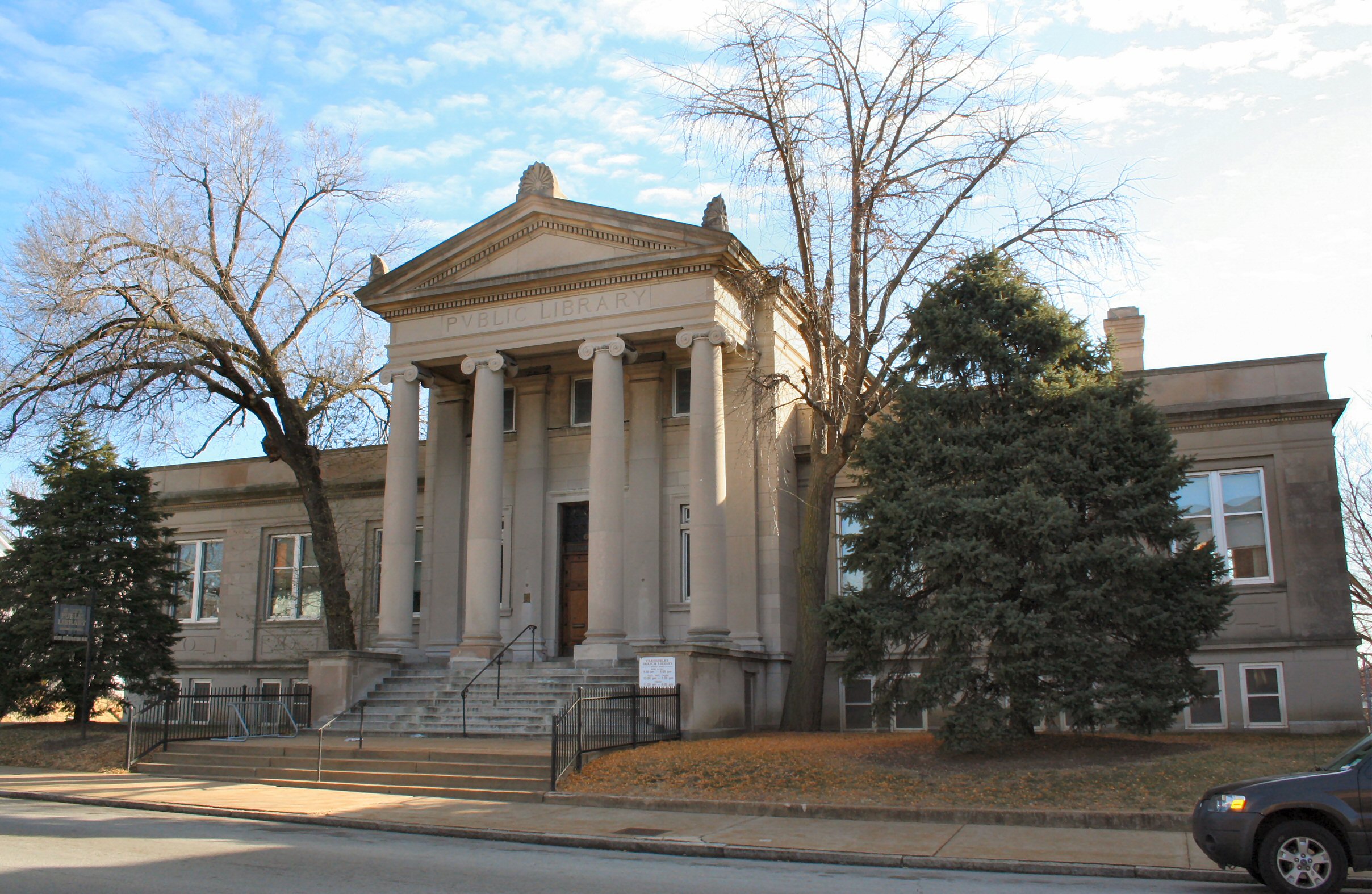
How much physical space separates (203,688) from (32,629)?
8387mm

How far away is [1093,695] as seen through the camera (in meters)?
14.5

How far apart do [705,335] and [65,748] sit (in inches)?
585

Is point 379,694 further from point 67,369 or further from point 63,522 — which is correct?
point 67,369

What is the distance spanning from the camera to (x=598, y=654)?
69.7ft

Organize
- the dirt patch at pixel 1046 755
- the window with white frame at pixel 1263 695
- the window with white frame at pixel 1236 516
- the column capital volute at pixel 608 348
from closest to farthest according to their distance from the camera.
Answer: the dirt patch at pixel 1046 755, the window with white frame at pixel 1263 695, the window with white frame at pixel 1236 516, the column capital volute at pixel 608 348

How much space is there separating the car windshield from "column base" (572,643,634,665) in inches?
540

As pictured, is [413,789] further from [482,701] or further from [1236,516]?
[1236,516]

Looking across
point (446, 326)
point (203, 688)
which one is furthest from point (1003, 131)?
point (203, 688)

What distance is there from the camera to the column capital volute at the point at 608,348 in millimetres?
22844

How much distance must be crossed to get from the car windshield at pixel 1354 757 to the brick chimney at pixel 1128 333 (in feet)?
57.4

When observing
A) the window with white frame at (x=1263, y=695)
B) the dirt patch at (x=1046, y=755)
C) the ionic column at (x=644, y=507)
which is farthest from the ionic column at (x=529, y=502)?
Result: the window with white frame at (x=1263, y=695)

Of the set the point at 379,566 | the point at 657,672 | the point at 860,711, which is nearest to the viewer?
the point at 657,672

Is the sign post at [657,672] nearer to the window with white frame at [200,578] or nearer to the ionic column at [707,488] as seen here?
the ionic column at [707,488]

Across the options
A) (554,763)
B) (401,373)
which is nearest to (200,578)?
(401,373)
